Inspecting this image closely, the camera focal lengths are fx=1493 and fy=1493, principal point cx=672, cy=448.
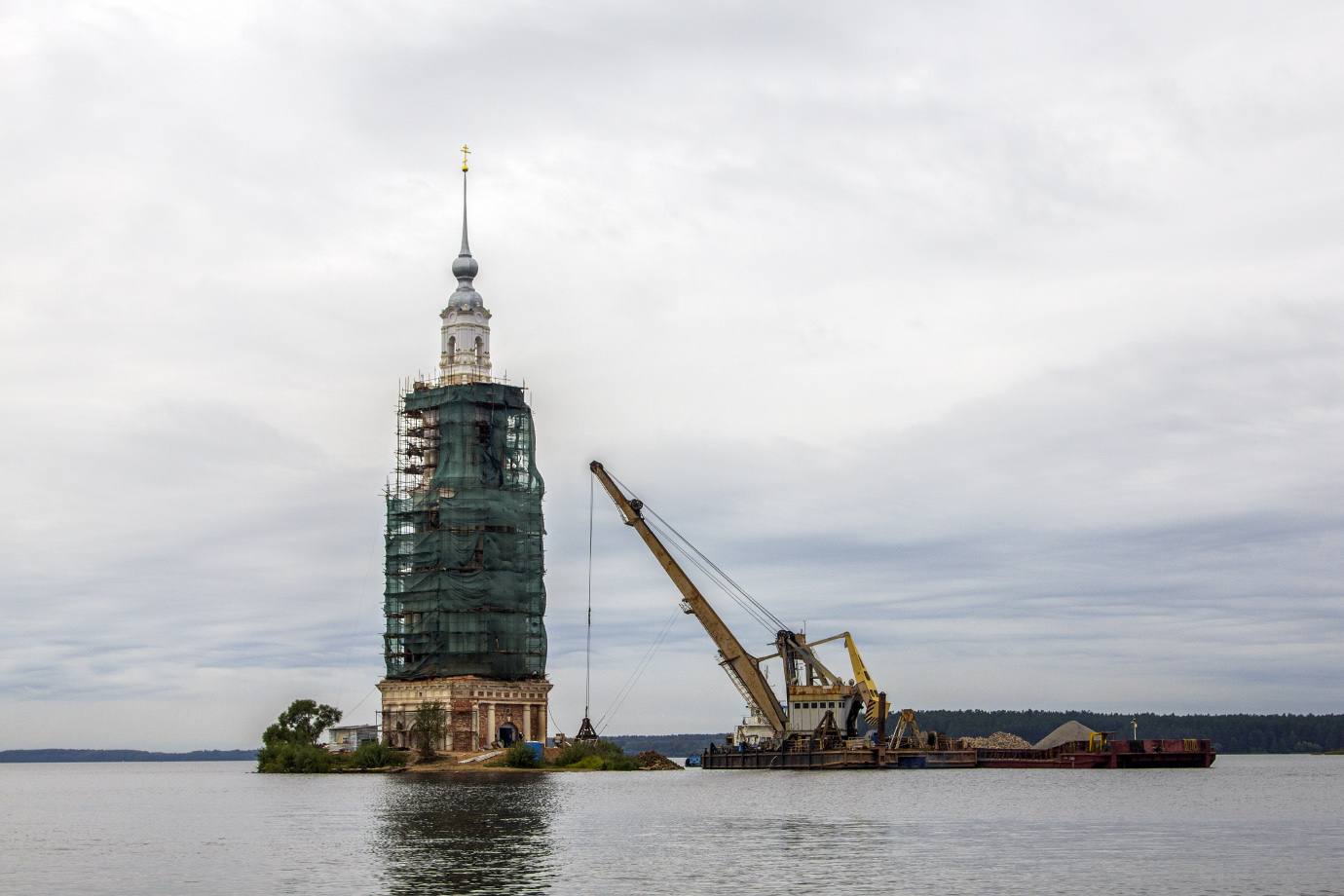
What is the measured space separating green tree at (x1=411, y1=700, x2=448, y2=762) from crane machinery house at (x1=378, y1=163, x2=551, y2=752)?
10.7ft

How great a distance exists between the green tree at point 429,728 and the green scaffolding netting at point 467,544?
6.52 m

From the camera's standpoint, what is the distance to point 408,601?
132 meters

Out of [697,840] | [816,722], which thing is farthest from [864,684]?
[697,840]

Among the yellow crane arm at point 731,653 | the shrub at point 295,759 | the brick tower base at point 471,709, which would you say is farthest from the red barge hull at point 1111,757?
the shrub at point 295,759

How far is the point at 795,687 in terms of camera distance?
11844 centimetres

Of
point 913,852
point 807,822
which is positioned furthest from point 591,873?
point 807,822

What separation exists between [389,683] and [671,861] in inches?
3483

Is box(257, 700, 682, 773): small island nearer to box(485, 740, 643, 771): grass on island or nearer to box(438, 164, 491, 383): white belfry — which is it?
box(485, 740, 643, 771): grass on island

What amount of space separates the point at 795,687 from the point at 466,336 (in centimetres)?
4915

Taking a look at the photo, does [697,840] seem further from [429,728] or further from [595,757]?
[595,757]

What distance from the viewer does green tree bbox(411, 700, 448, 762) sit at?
12262cm

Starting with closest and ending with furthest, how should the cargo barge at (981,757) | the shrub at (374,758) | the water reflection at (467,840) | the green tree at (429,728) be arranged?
the water reflection at (467,840)
the cargo barge at (981,757)
the shrub at (374,758)
the green tree at (429,728)

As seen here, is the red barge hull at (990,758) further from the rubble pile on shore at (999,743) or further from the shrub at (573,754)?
the shrub at (573,754)

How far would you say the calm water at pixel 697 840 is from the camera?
4266 centimetres
